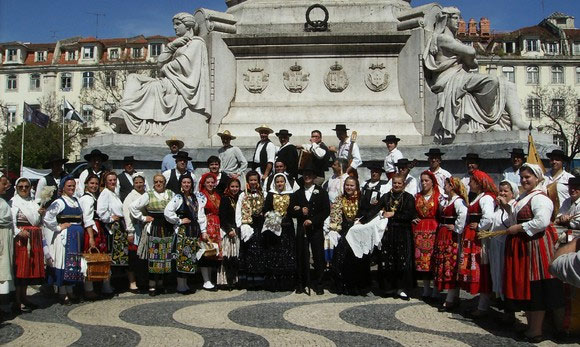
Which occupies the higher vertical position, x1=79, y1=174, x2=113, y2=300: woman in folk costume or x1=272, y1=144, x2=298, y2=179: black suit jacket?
x1=272, y1=144, x2=298, y2=179: black suit jacket

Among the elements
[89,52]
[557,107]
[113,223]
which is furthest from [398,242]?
[89,52]

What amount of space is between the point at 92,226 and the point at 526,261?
5915 mm

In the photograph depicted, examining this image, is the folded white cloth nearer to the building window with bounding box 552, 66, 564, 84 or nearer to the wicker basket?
the wicker basket

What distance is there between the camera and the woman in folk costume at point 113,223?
9.71 meters

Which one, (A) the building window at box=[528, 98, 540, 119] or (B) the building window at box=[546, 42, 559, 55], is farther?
(B) the building window at box=[546, 42, 559, 55]

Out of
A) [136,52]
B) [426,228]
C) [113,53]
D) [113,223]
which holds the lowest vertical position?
[426,228]

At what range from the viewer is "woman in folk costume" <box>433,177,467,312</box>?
8.54 metres

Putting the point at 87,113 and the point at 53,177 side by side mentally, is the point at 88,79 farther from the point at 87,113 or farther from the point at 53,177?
the point at 53,177

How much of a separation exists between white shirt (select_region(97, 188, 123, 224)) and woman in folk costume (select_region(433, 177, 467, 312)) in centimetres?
475

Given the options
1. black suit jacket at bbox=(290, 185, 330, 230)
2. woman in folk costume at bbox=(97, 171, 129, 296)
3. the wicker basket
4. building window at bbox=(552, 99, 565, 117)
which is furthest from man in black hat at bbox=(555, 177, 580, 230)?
building window at bbox=(552, 99, 565, 117)

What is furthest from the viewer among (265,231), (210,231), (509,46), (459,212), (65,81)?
(65,81)

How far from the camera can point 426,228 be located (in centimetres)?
926

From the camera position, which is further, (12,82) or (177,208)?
(12,82)

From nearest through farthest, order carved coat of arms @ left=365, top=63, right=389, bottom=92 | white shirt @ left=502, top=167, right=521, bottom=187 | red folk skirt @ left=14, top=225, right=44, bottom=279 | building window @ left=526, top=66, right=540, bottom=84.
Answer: red folk skirt @ left=14, top=225, right=44, bottom=279 → white shirt @ left=502, top=167, right=521, bottom=187 → carved coat of arms @ left=365, top=63, right=389, bottom=92 → building window @ left=526, top=66, right=540, bottom=84
